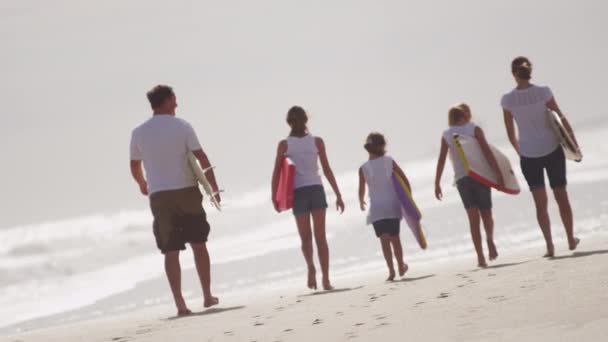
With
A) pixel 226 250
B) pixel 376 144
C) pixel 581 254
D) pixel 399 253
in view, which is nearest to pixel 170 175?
pixel 376 144

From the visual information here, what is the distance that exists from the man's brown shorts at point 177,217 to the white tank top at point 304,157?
1499mm

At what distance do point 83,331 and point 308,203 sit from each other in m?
2.40

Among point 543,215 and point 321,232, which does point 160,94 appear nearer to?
point 321,232

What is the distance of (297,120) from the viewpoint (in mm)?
10703

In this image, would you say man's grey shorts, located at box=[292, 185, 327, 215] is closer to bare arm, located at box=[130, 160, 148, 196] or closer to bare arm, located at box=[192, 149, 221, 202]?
bare arm, located at box=[192, 149, 221, 202]

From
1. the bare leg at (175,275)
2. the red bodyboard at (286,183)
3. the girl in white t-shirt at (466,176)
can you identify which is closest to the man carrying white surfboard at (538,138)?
the girl in white t-shirt at (466,176)

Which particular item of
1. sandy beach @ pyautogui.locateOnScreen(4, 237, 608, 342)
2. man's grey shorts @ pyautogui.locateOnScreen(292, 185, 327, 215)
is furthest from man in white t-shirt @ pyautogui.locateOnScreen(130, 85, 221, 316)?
man's grey shorts @ pyautogui.locateOnScreen(292, 185, 327, 215)

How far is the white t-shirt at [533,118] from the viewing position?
990 cm

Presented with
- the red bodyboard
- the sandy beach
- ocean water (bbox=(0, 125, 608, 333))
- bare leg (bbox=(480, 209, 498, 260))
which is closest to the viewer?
the sandy beach

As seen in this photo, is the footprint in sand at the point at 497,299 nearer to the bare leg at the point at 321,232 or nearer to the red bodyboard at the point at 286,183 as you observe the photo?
the bare leg at the point at 321,232

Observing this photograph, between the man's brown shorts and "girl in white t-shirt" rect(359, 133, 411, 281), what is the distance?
2.09 metres

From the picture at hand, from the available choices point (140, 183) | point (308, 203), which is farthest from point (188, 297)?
point (140, 183)

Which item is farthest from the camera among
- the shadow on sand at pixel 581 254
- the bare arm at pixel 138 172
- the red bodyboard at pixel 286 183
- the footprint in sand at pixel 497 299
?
the red bodyboard at pixel 286 183

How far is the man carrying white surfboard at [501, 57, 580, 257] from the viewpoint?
989cm
